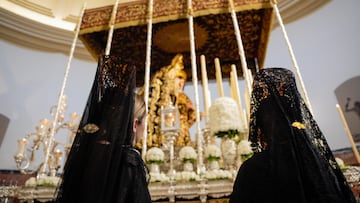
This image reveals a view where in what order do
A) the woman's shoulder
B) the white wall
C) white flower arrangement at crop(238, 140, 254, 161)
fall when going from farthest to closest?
1. the white wall
2. white flower arrangement at crop(238, 140, 254, 161)
3. the woman's shoulder

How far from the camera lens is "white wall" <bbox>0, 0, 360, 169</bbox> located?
6.15 meters

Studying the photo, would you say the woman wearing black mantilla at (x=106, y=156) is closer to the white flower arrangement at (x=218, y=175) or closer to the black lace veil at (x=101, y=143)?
the black lace veil at (x=101, y=143)

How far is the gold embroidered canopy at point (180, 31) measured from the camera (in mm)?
4582

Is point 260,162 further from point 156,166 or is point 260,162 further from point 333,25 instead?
point 333,25

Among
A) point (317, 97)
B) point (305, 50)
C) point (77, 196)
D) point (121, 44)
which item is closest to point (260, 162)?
point (77, 196)

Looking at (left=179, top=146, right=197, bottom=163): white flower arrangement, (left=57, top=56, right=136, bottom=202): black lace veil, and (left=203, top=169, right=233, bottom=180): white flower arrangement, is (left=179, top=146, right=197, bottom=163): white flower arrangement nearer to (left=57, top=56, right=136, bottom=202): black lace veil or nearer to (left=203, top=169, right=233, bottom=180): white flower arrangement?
(left=203, top=169, right=233, bottom=180): white flower arrangement

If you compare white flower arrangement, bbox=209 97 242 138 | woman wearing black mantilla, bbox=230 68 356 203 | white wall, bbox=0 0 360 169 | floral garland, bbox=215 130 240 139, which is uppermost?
white wall, bbox=0 0 360 169

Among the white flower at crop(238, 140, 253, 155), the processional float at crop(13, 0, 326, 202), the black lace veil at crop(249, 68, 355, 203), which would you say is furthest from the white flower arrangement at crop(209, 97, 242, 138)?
the black lace veil at crop(249, 68, 355, 203)

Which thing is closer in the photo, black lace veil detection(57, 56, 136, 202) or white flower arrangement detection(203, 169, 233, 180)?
black lace veil detection(57, 56, 136, 202)

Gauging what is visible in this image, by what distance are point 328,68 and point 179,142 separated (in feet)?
15.7

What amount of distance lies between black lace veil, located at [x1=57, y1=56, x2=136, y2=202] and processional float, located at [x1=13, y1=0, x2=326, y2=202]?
2108 millimetres

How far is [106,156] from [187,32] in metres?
4.58

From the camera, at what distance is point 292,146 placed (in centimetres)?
125

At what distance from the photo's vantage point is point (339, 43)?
646 cm
